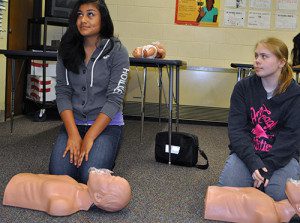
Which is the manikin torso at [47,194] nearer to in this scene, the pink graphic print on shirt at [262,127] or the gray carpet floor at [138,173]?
the gray carpet floor at [138,173]

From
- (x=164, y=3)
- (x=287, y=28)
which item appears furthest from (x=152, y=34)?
(x=287, y=28)

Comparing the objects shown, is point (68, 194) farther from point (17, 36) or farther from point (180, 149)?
point (17, 36)

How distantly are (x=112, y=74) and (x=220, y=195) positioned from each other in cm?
76

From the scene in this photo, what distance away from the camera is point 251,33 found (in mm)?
4328

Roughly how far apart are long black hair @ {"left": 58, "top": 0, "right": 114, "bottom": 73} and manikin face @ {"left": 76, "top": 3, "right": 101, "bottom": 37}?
0.06ft

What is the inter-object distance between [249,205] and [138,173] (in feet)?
2.74

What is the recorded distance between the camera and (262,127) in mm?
1771

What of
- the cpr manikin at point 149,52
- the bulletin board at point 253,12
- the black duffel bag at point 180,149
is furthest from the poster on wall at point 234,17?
the black duffel bag at point 180,149

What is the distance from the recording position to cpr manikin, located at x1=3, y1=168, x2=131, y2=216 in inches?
57.3

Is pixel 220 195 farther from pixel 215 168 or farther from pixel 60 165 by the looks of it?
pixel 215 168

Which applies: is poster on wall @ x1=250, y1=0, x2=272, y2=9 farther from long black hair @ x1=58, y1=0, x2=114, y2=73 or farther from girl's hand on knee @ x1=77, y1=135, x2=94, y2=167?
girl's hand on knee @ x1=77, y1=135, x2=94, y2=167

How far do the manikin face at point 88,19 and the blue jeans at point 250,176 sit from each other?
849mm

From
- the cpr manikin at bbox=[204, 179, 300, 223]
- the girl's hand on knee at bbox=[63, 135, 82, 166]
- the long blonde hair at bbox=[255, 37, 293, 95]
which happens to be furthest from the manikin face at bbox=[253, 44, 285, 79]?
the girl's hand on knee at bbox=[63, 135, 82, 166]

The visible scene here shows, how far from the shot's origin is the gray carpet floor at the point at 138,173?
59.2 inches
